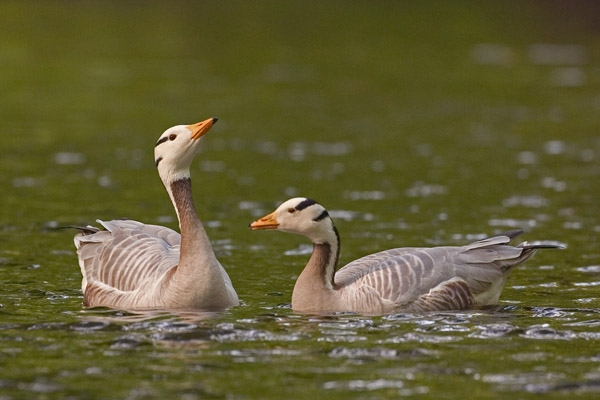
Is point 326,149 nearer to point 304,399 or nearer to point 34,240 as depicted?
point 34,240

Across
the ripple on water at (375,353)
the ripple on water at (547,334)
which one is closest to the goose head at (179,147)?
the ripple on water at (375,353)

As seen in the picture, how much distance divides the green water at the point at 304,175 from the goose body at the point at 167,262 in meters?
0.36

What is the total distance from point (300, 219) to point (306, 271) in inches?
21.8

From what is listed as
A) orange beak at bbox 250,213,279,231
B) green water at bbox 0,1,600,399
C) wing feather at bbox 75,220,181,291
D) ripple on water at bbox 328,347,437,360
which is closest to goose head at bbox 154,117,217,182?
orange beak at bbox 250,213,279,231

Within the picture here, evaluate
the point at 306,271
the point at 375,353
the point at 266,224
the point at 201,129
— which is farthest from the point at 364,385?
the point at 201,129

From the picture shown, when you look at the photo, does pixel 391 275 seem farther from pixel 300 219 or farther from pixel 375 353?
pixel 375 353

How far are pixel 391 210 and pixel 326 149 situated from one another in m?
6.19

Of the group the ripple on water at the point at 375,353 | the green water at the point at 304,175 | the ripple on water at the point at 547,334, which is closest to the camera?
the green water at the point at 304,175

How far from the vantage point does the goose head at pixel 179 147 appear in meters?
A: 13.3

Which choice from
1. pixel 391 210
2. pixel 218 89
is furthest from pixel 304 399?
pixel 218 89

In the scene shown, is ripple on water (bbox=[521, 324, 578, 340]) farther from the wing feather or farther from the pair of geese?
the wing feather

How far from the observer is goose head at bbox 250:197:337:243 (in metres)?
13.6

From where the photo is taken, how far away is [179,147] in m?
13.4

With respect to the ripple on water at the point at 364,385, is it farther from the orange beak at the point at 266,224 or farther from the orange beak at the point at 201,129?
the orange beak at the point at 201,129
